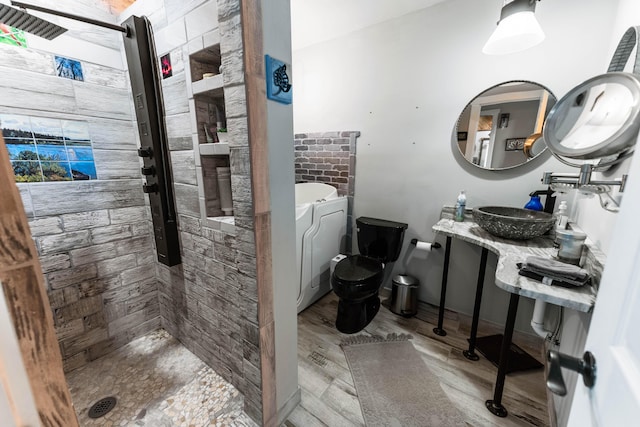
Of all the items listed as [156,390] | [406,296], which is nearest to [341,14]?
[406,296]

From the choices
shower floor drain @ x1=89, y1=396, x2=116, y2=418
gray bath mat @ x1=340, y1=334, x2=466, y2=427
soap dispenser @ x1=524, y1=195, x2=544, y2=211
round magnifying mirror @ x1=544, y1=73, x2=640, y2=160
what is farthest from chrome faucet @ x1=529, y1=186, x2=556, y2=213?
shower floor drain @ x1=89, y1=396, x2=116, y2=418

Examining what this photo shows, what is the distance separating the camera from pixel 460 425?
49.7 inches

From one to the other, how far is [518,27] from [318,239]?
5.88 feet

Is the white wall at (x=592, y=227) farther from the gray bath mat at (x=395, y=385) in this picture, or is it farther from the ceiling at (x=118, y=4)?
the ceiling at (x=118, y=4)

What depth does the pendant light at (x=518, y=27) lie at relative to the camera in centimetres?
118

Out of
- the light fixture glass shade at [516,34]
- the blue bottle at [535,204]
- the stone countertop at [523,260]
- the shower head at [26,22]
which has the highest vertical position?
the light fixture glass shade at [516,34]

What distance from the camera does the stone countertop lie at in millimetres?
905

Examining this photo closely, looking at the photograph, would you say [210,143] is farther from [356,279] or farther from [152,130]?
[356,279]

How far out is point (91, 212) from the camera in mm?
1516

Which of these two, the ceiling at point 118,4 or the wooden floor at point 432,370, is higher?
the ceiling at point 118,4

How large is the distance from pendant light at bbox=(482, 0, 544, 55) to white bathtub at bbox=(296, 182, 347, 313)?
153 cm

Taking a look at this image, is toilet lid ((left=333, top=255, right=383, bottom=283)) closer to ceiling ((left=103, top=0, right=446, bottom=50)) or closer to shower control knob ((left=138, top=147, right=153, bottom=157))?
shower control knob ((left=138, top=147, right=153, bottom=157))

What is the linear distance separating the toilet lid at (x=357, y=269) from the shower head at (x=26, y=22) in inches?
77.1

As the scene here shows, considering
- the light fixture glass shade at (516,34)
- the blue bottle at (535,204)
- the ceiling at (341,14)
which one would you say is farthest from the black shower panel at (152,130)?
the blue bottle at (535,204)
